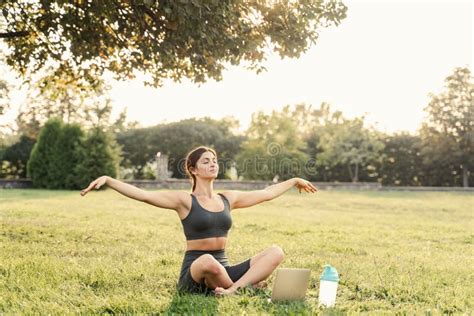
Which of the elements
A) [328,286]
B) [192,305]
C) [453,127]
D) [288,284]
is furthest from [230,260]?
[453,127]

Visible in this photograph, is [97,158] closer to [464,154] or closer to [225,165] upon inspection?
[225,165]

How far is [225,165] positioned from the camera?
41.8m

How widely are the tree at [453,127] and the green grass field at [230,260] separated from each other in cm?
2597

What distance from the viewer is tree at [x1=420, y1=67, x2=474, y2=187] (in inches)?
1559

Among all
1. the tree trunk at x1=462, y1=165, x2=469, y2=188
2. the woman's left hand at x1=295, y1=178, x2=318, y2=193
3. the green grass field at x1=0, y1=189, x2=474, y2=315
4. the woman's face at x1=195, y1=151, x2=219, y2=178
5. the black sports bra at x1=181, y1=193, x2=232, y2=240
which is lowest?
the green grass field at x1=0, y1=189, x2=474, y2=315

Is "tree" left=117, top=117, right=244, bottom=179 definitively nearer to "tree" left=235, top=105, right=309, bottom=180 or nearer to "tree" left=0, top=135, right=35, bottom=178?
"tree" left=235, top=105, right=309, bottom=180

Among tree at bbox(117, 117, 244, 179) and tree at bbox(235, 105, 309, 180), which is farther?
tree at bbox(117, 117, 244, 179)

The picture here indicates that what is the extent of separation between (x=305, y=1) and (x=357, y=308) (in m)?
5.02

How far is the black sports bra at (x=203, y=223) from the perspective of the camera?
526 cm

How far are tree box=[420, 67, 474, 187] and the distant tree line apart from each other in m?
0.06

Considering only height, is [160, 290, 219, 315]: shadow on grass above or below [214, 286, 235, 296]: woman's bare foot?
below

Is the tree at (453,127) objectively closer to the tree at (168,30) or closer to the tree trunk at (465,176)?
the tree trunk at (465,176)

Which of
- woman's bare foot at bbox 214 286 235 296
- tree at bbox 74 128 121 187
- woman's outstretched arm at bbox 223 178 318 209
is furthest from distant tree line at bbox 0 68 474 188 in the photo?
woman's bare foot at bbox 214 286 235 296

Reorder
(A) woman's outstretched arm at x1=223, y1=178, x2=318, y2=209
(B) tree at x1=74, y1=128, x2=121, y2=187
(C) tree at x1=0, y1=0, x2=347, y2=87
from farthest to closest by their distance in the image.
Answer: (B) tree at x1=74, y1=128, x2=121, y2=187
(C) tree at x1=0, y1=0, x2=347, y2=87
(A) woman's outstretched arm at x1=223, y1=178, x2=318, y2=209
